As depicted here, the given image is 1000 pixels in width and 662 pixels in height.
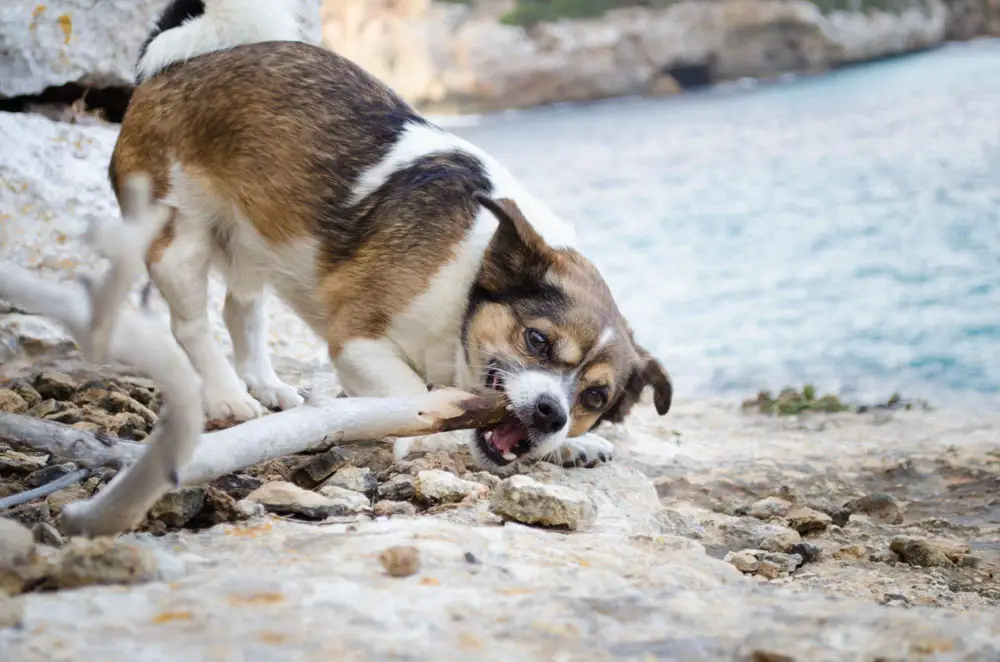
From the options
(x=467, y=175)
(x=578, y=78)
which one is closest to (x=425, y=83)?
(x=578, y=78)

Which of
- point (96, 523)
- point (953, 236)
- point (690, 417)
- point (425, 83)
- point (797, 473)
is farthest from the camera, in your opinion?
point (425, 83)

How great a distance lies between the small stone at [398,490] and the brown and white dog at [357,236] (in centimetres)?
42

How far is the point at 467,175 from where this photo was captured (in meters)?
4.10

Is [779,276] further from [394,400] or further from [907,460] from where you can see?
[394,400]

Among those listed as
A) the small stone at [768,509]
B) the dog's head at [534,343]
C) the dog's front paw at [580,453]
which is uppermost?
the dog's head at [534,343]

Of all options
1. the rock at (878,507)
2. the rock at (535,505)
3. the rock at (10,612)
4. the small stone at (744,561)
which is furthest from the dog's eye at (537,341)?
the rock at (10,612)

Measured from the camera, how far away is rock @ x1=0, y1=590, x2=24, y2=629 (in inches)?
71.7

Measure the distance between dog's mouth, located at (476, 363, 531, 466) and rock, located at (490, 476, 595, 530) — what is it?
0.51 m

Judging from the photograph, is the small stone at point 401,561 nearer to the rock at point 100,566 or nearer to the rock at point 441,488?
the rock at point 100,566

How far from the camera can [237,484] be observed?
3.10 m

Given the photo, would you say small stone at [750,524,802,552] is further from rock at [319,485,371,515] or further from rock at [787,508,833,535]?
rock at [319,485,371,515]

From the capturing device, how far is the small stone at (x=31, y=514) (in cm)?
269

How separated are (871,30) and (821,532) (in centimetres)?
3002

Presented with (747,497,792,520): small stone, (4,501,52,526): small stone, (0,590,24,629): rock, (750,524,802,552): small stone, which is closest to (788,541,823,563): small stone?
(750,524,802,552): small stone
